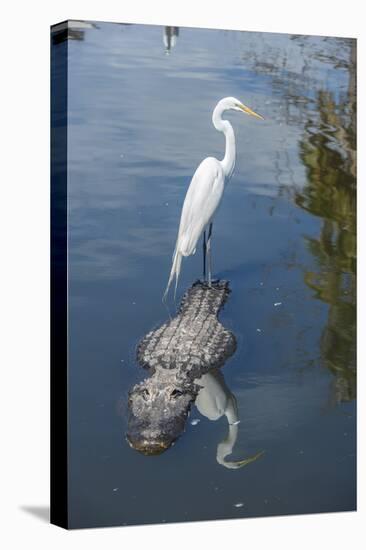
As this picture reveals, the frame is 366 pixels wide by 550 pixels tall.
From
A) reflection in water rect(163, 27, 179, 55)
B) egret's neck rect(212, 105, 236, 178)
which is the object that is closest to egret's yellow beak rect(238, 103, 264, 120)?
egret's neck rect(212, 105, 236, 178)

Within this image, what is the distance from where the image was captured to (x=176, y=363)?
28.7ft

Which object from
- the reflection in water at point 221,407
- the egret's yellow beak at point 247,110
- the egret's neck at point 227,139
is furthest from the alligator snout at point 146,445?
the egret's yellow beak at point 247,110

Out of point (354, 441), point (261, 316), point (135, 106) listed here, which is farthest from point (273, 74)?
point (354, 441)

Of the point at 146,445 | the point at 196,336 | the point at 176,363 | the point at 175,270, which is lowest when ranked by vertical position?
the point at 146,445

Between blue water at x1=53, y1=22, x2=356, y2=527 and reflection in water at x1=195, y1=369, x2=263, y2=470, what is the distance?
0.04m

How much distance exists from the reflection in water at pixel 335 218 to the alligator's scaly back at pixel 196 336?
71 cm

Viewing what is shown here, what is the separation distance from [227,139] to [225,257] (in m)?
0.79

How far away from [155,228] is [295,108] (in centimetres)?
133

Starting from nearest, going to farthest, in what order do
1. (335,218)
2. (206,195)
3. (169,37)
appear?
(169,37) < (206,195) < (335,218)

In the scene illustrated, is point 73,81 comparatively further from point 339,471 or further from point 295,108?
point 339,471

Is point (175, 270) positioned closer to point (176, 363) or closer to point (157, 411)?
point (176, 363)

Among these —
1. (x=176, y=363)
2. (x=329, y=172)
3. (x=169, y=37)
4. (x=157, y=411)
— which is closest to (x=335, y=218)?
(x=329, y=172)

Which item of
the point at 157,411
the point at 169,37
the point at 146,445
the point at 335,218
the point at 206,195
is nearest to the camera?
the point at 146,445

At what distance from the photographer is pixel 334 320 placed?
9141mm
